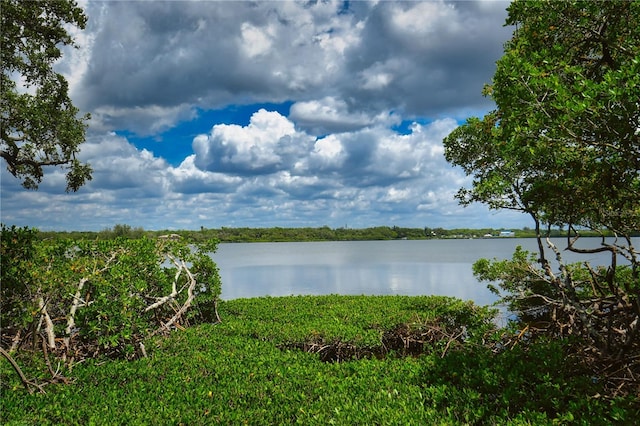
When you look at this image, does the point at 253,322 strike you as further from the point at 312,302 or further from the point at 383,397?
the point at 383,397

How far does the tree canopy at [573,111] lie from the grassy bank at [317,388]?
311 centimetres

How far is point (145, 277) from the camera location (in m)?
12.6

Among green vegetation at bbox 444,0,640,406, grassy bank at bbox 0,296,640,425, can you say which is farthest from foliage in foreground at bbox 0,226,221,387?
green vegetation at bbox 444,0,640,406

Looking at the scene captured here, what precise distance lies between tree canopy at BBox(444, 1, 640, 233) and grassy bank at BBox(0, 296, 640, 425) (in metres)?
3.11

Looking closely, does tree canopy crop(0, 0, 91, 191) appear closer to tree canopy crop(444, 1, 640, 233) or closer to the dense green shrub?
the dense green shrub

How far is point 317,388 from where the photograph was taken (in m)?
7.09

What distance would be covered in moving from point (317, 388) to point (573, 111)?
5611mm

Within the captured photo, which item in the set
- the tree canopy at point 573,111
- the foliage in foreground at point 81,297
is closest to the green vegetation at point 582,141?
the tree canopy at point 573,111

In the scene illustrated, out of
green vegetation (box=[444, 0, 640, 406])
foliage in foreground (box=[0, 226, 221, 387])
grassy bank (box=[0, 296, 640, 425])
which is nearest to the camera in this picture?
grassy bank (box=[0, 296, 640, 425])

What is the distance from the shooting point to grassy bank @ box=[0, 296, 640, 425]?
5828 millimetres

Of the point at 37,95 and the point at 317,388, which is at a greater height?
the point at 37,95

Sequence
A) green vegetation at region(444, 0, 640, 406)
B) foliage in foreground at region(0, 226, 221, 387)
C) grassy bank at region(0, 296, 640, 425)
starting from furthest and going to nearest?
1. foliage in foreground at region(0, 226, 221, 387)
2. green vegetation at region(444, 0, 640, 406)
3. grassy bank at region(0, 296, 640, 425)

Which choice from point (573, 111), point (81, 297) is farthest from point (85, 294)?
point (573, 111)

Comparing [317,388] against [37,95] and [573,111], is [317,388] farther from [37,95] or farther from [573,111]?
[37,95]
